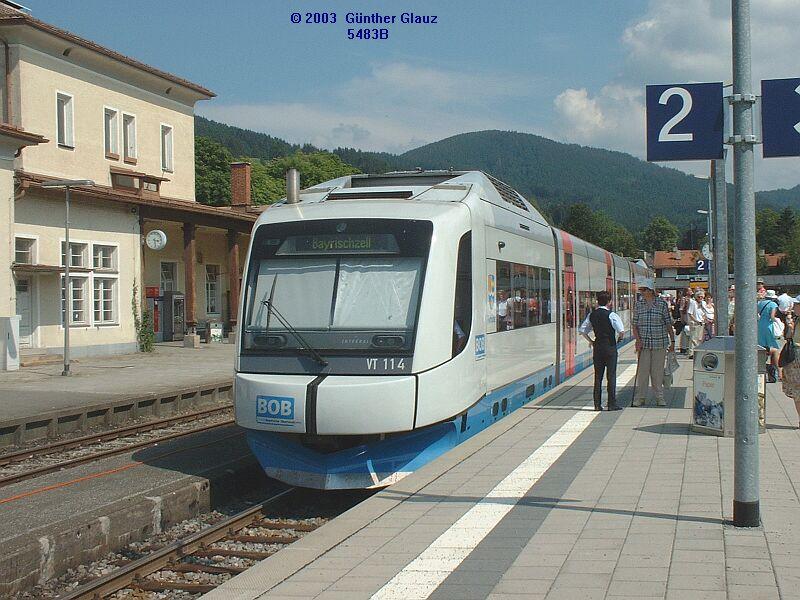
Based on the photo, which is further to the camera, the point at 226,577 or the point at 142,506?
→ the point at 142,506

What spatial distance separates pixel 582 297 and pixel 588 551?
13.9 metres

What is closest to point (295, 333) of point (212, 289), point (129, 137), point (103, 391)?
point (103, 391)

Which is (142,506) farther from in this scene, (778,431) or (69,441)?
(778,431)

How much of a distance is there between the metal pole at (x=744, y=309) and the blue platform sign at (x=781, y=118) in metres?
0.12

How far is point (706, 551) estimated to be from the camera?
229 inches

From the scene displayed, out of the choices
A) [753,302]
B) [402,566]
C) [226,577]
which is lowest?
[226,577]

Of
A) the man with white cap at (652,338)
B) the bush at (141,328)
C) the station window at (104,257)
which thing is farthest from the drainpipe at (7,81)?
the man with white cap at (652,338)

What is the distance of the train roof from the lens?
406 inches

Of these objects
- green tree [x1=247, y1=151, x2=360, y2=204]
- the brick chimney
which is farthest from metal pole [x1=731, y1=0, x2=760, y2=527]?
green tree [x1=247, y1=151, x2=360, y2=204]

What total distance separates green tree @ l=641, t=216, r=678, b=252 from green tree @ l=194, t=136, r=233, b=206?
113860mm

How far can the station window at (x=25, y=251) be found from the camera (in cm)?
2644

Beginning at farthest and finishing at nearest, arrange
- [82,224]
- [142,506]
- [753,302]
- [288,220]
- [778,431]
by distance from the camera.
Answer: [82,224], [778,431], [288,220], [142,506], [753,302]

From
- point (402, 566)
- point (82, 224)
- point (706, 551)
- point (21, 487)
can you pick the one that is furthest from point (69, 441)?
point (82, 224)

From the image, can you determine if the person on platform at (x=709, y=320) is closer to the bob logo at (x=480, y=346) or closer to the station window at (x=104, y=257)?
the bob logo at (x=480, y=346)
